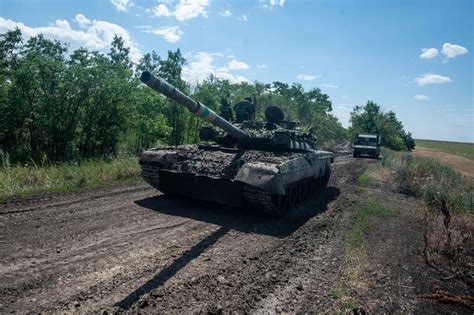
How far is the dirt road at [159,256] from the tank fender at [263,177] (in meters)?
0.88

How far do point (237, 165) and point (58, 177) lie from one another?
559cm

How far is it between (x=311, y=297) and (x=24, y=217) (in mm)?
5479

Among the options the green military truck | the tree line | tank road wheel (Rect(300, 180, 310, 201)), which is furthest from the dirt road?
the green military truck

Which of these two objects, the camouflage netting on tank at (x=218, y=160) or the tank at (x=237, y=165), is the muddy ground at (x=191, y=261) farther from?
the camouflage netting on tank at (x=218, y=160)

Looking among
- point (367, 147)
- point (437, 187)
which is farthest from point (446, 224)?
point (367, 147)

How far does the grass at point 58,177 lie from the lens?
29.4 ft

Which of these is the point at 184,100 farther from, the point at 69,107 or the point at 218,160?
the point at 69,107

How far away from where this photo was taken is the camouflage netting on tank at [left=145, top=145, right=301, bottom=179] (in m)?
8.16

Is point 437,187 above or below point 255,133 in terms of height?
below

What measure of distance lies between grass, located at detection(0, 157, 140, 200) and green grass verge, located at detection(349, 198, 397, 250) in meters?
6.95

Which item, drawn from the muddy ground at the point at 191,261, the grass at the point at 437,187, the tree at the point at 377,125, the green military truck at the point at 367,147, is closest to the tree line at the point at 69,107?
the grass at the point at 437,187

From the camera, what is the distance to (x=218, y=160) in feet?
28.3

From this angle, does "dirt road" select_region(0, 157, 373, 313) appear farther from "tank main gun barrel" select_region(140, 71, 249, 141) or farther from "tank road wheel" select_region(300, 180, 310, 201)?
"tank main gun barrel" select_region(140, 71, 249, 141)

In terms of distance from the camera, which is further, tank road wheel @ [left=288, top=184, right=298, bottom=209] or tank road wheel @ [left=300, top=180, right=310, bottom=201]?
tank road wheel @ [left=300, top=180, right=310, bottom=201]
